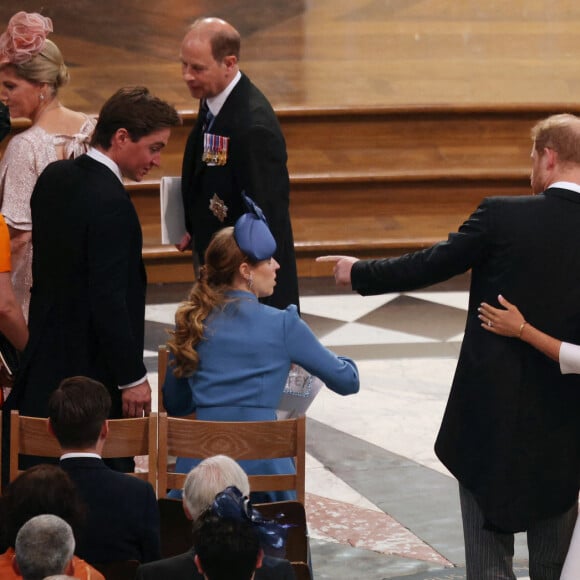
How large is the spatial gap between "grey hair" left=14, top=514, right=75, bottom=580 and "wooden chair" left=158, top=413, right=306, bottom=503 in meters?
0.77

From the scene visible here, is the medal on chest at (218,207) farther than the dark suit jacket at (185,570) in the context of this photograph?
Yes

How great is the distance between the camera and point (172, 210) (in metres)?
4.24

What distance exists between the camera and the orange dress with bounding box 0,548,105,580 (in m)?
2.17

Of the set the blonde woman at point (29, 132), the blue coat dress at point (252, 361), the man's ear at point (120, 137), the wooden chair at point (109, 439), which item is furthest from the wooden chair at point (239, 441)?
the blonde woman at point (29, 132)

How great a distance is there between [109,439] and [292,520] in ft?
1.72

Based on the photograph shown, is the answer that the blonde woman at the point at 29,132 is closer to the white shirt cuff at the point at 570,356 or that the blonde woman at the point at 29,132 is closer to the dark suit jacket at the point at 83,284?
the dark suit jacket at the point at 83,284

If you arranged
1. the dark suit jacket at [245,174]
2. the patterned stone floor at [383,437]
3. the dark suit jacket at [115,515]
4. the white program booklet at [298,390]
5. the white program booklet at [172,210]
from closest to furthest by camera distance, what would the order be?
the dark suit jacket at [115,515] → the white program booklet at [298,390] → the patterned stone floor at [383,437] → the dark suit jacket at [245,174] → the white program booklet at [172,210]

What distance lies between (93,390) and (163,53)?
5238mm

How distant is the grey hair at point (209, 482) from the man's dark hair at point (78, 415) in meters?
0.31

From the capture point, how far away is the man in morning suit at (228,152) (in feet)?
12.9

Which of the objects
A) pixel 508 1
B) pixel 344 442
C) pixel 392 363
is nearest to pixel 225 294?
pixel 344 442

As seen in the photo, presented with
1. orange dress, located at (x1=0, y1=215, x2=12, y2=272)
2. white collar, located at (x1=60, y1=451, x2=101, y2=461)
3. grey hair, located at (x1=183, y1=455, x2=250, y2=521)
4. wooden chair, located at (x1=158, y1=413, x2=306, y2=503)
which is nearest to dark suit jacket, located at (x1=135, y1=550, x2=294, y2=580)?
grey hair, located at (x1=183, y1=455, x2=250, y2=521)

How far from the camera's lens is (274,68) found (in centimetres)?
732

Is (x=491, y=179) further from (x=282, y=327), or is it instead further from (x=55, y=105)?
(x=282, y=327)
